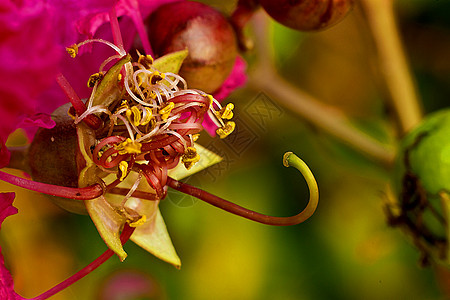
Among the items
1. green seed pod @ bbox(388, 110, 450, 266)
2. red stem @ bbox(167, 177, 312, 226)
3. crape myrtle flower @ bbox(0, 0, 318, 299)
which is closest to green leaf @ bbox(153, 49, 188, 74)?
crape myrtle flower @ bbox(0, 0, 318, 299)

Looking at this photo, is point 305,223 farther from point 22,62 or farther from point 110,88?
point 22,62

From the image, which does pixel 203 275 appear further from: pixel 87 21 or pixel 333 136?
pixel 87 21

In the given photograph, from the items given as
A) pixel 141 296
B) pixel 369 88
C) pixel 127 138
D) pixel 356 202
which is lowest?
pixel 141 296

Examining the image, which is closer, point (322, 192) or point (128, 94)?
point (128, 94)

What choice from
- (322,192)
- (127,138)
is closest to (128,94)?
(127,138)

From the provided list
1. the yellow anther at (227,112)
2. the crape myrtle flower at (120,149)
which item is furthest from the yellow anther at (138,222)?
the yellow anther at (227,112)

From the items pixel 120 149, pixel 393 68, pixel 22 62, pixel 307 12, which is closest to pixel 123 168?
pixel 120 149

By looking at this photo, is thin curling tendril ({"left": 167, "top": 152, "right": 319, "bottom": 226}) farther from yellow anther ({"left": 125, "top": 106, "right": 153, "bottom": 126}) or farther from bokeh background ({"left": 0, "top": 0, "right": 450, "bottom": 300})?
bokeh background ({"left": 0, "top": 0, "right": 450, "bottom": 300})
